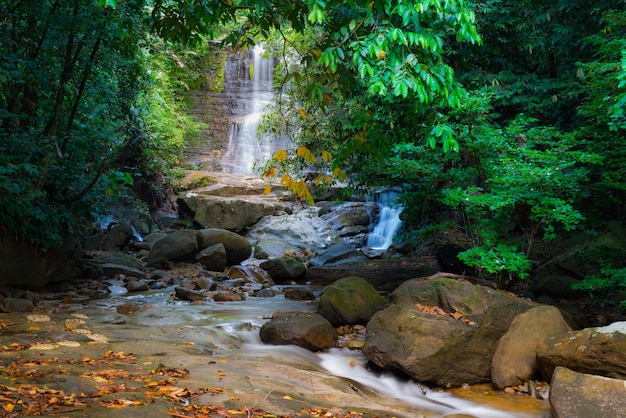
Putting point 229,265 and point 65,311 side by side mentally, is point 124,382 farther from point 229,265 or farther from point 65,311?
point 229,265

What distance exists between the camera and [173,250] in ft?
44.5

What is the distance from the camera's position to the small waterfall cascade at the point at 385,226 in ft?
56.0

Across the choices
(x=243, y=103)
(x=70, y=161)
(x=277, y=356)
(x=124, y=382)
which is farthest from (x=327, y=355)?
(x=243, y=103)

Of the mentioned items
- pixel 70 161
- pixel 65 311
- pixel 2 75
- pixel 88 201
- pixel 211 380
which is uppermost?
pixel 2 75

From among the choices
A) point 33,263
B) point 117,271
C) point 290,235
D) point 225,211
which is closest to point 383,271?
point 117,271

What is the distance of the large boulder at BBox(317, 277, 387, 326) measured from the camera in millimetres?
8242

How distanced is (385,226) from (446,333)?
11.6m

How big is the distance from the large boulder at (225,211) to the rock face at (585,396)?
15.2 meters

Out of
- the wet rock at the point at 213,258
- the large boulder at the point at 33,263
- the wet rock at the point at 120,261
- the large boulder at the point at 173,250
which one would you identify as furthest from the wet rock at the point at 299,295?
the large boulder at the point at 33,263

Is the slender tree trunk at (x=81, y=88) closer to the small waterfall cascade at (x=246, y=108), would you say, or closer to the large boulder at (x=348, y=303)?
the large boulder at (x=348, y=303)

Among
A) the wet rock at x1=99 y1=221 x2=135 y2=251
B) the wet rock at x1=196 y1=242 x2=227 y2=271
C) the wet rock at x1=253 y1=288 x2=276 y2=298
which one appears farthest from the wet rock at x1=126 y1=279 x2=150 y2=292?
the wet rock at x1=99 y1=221 x2=135 y2=251

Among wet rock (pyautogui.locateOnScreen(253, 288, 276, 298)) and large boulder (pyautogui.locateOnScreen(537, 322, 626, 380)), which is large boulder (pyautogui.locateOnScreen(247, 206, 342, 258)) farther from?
large boulder (pyautogui.locateOnScreen(537, 322, 626, 380))

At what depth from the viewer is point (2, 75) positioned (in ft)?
22.6

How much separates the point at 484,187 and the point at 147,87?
866cm
